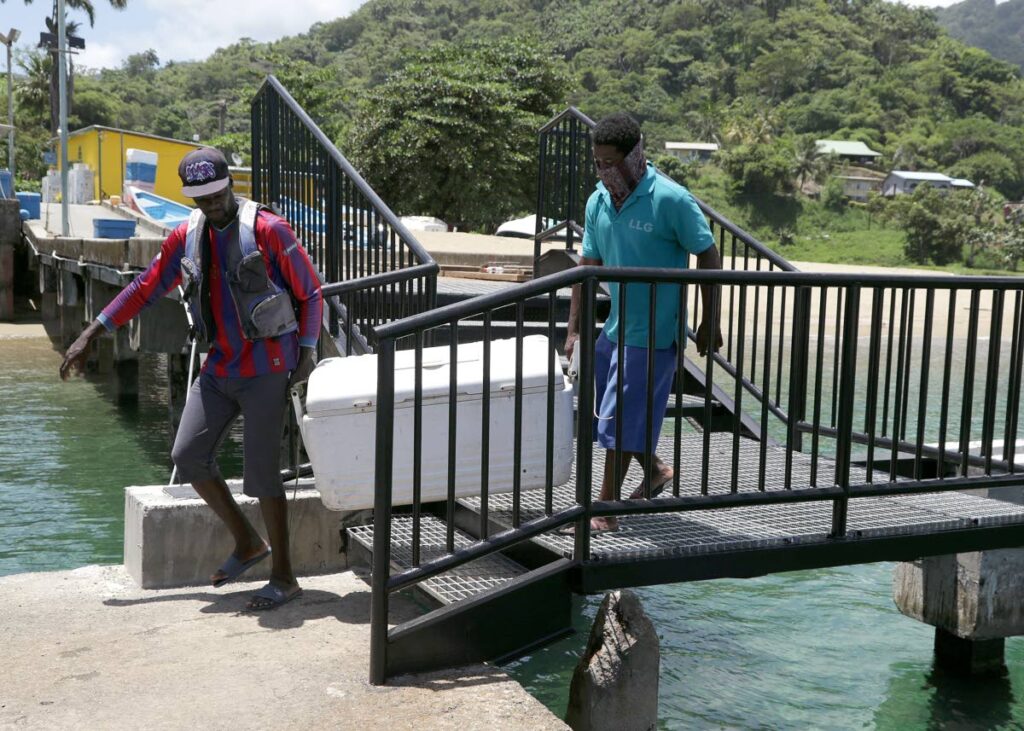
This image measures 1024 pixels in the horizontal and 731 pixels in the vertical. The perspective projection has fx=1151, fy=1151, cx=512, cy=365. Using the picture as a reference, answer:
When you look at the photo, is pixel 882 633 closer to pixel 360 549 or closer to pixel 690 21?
pixel 360 549

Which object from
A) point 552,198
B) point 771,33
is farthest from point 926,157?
point 552,198

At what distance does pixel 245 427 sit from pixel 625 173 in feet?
5.96

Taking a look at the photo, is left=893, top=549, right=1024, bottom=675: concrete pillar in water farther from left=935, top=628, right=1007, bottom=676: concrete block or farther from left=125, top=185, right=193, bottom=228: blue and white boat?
left=125, top=185, right=193, bottom=228: blue and white boat

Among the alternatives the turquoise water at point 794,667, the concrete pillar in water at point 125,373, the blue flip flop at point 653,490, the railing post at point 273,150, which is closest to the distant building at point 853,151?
the concrete pillar in water at point 125,373

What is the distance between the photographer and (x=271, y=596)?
180 inches

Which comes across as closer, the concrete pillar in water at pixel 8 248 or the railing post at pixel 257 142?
the railing post at pixel 257 142

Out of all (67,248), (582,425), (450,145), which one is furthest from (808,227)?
(582,425)

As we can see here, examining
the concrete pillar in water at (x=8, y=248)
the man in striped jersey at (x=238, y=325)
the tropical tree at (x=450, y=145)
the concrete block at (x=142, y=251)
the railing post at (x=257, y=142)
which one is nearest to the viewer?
the man in striped jersey at (x=238, y=325)

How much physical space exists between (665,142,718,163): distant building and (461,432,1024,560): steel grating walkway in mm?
115484

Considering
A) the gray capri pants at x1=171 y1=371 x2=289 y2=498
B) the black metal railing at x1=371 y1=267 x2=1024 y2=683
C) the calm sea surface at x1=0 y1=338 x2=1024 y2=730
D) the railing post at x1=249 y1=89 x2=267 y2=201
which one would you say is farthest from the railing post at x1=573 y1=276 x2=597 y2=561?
the railing post at x1=249 y1=89 x2=267 y2=201

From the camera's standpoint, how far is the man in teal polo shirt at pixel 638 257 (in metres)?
4.54

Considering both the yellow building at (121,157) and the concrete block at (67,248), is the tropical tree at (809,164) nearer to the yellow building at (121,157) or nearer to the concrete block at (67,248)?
the yellow building at (121,157)

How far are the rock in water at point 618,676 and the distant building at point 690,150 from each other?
117 meters

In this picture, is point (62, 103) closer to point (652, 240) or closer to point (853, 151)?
point (652, 240)
